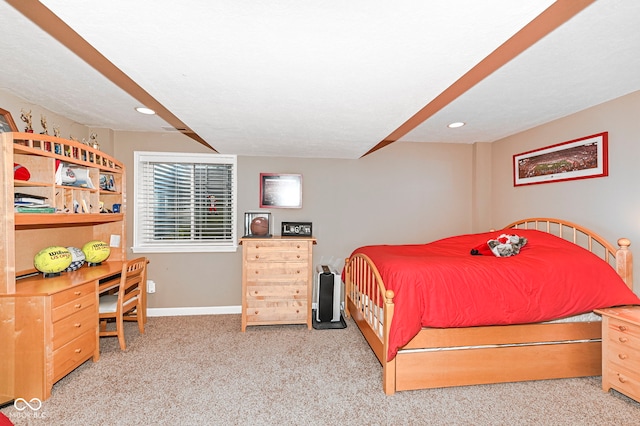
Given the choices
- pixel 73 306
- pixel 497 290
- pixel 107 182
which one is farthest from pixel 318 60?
pixel 107 182

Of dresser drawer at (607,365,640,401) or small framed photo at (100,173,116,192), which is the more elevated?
small framed photo at (100,173,116,192)

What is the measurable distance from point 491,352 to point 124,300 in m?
3.14

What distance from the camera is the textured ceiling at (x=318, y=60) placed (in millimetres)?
1116

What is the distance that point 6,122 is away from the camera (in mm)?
2238

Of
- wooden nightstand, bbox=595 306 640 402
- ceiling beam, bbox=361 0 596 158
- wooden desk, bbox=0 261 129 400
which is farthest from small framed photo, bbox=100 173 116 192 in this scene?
wooden nightstand, bbox=595 306 640 402

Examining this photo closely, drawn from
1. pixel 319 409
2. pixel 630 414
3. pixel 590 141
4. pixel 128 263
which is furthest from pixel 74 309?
pixel 590 141

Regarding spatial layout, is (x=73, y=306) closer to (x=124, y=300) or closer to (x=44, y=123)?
(x=124, y=300)

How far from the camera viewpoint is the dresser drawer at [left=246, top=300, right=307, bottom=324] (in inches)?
123

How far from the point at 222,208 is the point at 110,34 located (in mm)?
2646

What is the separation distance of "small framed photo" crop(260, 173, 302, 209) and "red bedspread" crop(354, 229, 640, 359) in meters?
1.79

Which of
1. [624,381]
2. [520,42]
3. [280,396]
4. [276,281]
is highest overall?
[520,42]

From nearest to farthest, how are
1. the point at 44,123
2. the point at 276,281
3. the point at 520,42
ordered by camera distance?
the point at 520,42 → the point at 44,123 → the point at 276,281

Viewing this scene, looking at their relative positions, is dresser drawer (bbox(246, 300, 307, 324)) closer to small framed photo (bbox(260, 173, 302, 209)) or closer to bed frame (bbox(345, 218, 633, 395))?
bed frame (bbox(345, 218, 633, 395))

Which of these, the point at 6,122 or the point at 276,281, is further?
the point at 276,281
